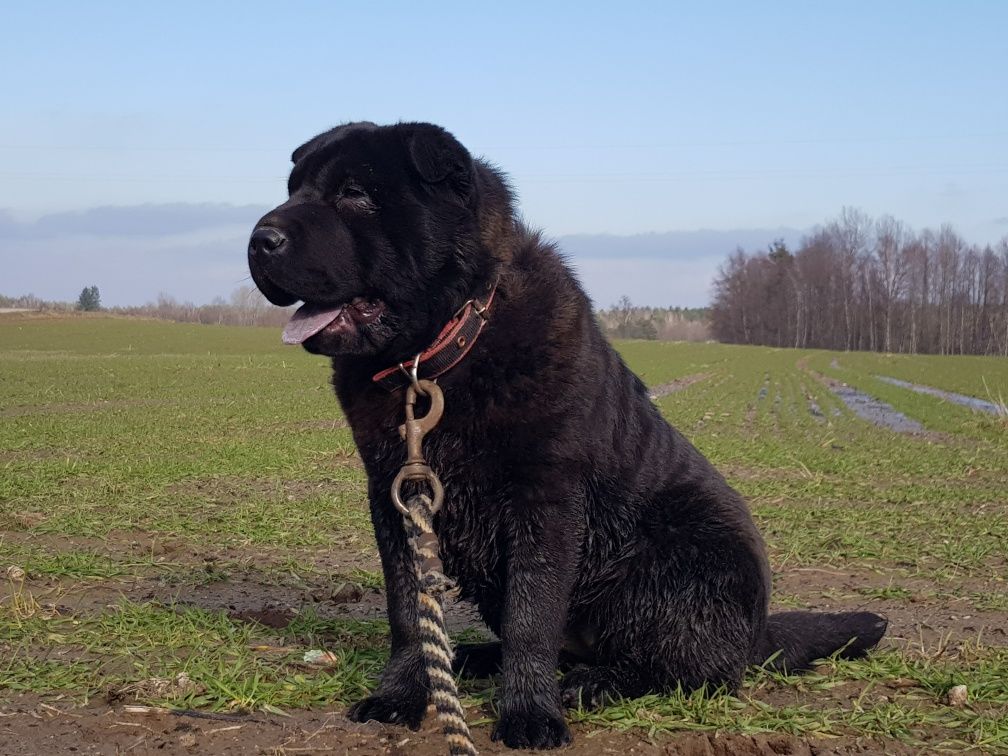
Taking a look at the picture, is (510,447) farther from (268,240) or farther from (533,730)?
(268,240)

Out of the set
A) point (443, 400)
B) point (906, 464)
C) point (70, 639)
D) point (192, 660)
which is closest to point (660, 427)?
point (443, 400)

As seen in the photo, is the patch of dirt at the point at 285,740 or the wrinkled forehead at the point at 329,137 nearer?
the patch of dirt at the point at 285,740

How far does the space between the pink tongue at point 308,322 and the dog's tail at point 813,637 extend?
220 centimetres

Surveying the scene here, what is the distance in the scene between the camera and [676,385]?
116 feet

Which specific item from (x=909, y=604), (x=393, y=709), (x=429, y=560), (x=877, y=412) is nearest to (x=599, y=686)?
(x=393, y=709)

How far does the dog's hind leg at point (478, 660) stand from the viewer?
415 cm

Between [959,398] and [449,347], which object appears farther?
[959,398]

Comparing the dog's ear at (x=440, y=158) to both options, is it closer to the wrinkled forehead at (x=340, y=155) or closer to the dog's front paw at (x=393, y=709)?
the wrinkled forehead at (x=340, y=155)

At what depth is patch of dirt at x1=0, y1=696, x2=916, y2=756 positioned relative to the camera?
128 inches

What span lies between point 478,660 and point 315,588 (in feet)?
6.45

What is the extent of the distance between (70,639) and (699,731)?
2.86m

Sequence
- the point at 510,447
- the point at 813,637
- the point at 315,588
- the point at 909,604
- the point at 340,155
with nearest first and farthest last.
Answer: the point at 510,447, the point at 340,155, the point at 813,637, the point at 909,604, the point at 315,588

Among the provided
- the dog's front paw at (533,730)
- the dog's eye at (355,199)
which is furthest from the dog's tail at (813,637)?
the dog's eye at (355,199)

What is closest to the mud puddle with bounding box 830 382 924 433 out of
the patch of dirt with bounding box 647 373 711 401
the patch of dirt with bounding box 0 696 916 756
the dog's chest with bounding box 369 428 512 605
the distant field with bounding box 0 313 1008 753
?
the distant field with bounding box 0 313 1008 753
